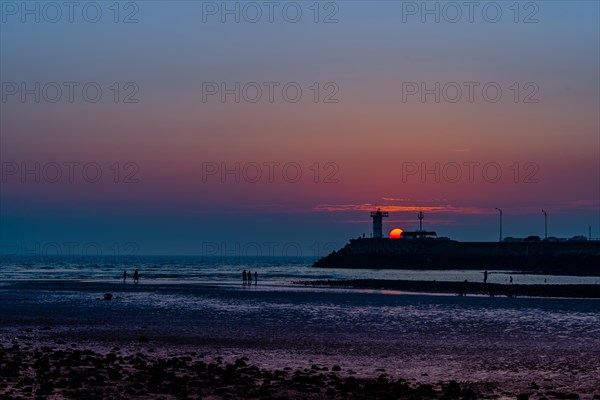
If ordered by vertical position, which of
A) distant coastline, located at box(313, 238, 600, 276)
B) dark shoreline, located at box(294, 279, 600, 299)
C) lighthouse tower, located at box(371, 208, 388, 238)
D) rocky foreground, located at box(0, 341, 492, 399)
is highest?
lighthouse tower, located at box(371, 208, 388, 238)

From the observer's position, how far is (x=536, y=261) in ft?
515

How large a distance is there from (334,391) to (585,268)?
415 ft

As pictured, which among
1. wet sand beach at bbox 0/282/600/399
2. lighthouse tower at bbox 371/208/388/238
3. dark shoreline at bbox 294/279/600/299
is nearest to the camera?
wet sand beach at bbox 0/282/600/399

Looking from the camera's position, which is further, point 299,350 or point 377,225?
point 377,225

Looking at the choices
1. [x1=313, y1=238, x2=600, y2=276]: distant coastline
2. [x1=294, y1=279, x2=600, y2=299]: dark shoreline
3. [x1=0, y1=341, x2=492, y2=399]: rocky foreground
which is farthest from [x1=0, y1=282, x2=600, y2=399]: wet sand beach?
[x1=313, y1=238, x2=600, y2=276]: distant coastline

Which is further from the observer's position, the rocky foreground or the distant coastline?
the distant coastline

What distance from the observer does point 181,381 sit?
78.7 ft

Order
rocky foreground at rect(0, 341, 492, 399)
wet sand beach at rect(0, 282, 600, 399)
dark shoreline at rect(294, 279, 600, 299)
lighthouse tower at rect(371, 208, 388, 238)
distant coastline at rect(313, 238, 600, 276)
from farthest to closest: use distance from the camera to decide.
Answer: lighthouse tower at rect(371, 208, 388, 238), distant coastline at rect(313, 238, 600, 276), dark shoreline at rect(294, 279, 600, 299), wet sand beach at rect(0, 282, 600, 399), rocky foreground at rect(0, 341, 492, 399)

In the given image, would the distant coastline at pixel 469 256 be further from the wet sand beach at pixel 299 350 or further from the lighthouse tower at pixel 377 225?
the wet sand beach at pixel 299 350

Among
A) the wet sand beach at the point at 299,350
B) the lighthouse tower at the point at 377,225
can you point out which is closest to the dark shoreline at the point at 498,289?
the wet sand beach at the point at 299,350

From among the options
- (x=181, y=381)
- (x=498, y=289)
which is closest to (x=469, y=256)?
(x=498, y=289)

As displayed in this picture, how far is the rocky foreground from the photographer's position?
22312 mm

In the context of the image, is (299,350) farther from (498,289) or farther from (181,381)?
(498,289)

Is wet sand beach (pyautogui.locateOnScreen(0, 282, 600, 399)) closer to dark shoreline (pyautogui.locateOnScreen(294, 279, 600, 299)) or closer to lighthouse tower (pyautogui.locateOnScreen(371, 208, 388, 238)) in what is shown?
dark shoreline (pyautogui.locateOnScreen(294, 279, 600, 299))
